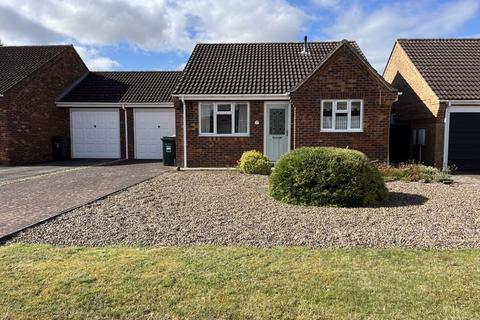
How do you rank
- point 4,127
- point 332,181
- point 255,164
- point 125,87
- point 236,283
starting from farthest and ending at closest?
1. point 125,87
2. point 4,127
3. point 255,164
4. point 332,181
5. point 236,283

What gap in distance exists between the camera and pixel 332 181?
323 inches

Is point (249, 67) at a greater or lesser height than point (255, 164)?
greater

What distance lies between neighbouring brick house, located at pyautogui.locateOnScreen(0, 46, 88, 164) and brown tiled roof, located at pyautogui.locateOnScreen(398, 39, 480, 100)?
1735 centimetres

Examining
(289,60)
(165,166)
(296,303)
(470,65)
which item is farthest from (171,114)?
(296,303)

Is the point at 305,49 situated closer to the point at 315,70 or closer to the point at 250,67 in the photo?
the point at 250,67

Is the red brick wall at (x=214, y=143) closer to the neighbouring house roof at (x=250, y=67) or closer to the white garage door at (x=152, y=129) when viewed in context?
the neighbouring house roof at (x=250, y=67)

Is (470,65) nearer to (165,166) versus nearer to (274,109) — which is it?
(274,109)

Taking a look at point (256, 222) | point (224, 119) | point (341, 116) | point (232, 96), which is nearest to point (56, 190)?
point (256, 222)

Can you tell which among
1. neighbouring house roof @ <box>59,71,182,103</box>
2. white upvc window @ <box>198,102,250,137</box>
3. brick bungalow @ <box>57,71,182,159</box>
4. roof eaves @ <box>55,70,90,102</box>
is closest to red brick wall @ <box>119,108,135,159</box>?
brick bungalow @ <box>57,71,182,159</box>

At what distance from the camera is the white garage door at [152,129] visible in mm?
19547

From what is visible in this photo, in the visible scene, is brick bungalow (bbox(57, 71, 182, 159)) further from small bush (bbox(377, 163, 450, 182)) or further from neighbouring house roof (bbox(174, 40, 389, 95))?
small bush (bbox(377, 163, 450, 182))

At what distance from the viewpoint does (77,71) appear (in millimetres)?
22078

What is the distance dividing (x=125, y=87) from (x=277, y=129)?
10.3 meters

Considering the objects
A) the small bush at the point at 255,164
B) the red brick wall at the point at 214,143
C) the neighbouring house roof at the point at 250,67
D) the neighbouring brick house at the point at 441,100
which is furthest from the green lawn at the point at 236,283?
the neighbouring brick house at the point at 441,100
